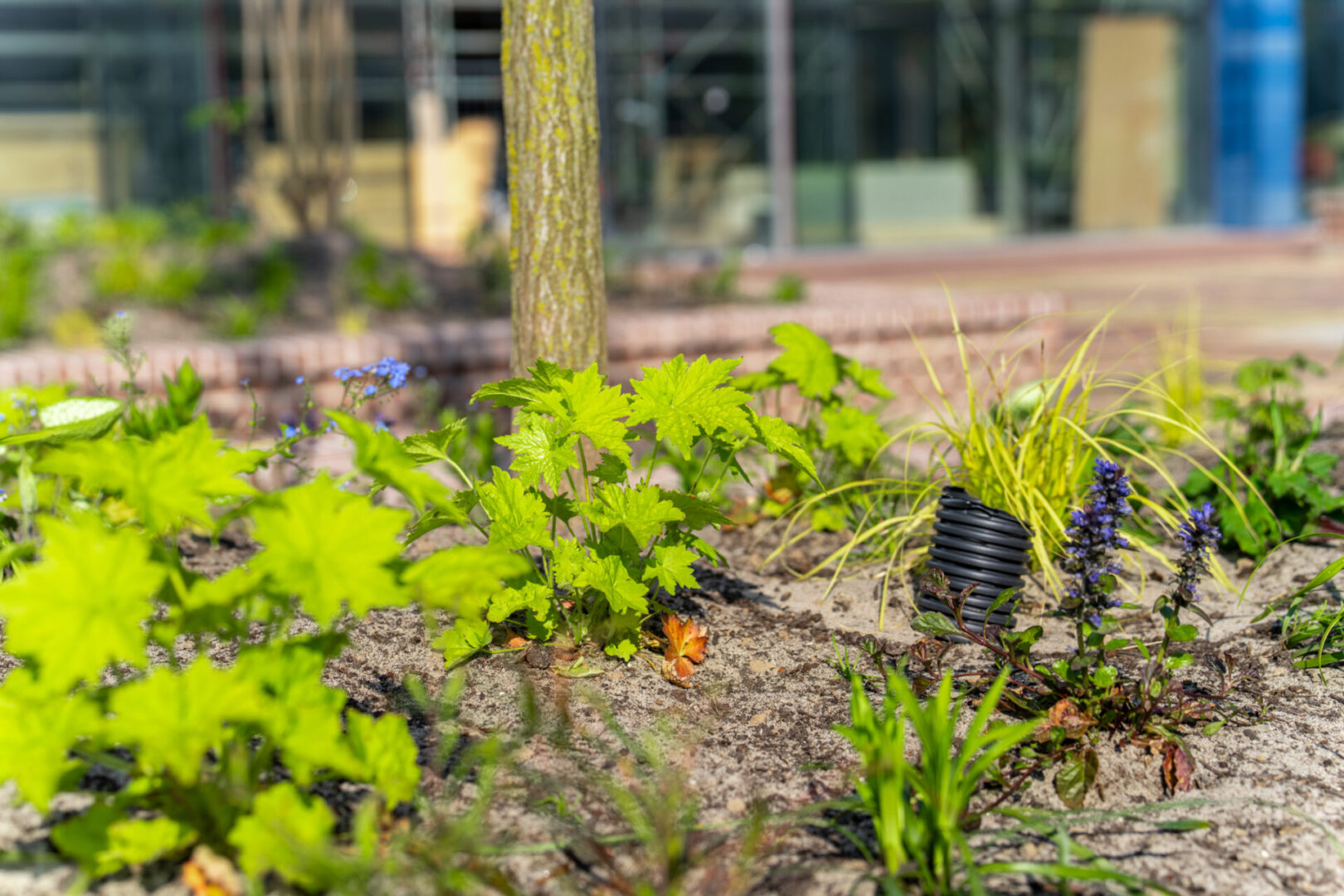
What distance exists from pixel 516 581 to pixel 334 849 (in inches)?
32.5

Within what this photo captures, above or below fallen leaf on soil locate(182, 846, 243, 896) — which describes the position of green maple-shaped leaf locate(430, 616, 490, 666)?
above

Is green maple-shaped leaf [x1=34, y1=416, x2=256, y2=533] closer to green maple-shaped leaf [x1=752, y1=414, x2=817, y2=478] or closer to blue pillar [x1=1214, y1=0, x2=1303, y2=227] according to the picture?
green maple-shaped leaf [x1=752, y1=414, x2=817, y2=478]

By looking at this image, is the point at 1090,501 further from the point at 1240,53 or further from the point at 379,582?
the point at 1240,53

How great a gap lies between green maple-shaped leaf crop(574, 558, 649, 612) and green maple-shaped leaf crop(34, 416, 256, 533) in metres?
0.71

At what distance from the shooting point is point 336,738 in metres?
1.77

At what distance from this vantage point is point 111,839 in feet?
5.65

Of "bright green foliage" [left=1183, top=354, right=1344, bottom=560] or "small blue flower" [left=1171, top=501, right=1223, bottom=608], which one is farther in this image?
"bright green foliage" [left=1183, top=354, right=1344, bottom=560]

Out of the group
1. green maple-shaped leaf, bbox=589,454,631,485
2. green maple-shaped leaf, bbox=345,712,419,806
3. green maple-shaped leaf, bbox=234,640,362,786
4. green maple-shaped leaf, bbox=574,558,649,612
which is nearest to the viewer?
green maple-shaped leaf, bbox=234,640,362,786

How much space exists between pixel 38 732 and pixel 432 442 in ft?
3.08

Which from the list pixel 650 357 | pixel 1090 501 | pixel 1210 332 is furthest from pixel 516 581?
pixel 1210 332

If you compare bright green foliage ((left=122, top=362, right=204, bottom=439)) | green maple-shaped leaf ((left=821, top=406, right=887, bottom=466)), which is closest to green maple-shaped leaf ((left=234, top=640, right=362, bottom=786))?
bright green foliage ((left=122, top=362, right=204, bottom=439))

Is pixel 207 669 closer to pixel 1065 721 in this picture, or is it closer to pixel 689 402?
pixel 689 402

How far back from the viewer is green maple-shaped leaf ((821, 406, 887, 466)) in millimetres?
3242

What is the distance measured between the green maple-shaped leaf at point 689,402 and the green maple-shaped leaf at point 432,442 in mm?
338
